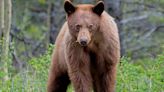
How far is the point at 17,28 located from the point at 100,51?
9007 mm

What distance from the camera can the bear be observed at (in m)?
7.71

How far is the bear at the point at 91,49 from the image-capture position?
771 centimetres

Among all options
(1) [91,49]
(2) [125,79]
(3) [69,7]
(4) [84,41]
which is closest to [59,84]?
(2) [125,79]

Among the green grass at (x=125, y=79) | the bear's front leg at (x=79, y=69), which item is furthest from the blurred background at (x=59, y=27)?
the bear's front leg at (x=79, y=69)

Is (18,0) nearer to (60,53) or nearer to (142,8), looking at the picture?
(142,8)

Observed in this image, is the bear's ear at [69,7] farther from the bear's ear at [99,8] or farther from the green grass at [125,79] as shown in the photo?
the green grass at [125,79]

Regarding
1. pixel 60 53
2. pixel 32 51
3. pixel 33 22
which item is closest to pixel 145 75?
pixel 60 53

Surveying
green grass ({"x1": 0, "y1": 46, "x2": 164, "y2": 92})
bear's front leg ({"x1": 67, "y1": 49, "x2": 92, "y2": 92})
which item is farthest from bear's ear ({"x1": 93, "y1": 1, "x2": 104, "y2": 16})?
green grass ({"x1": 0, "y1": 46, "x2": 164, "y2": 92})

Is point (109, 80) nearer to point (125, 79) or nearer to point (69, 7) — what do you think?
point (125, 79)

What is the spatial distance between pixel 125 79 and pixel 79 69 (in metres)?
1.05

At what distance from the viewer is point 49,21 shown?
1669 cm

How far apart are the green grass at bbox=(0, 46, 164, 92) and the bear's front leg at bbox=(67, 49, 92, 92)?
95 centimetres

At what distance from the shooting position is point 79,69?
7906 mm

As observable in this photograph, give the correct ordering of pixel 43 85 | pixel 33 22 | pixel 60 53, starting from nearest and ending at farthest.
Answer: pixel 60 53 → pixel 43 85 → pixel 33 22
